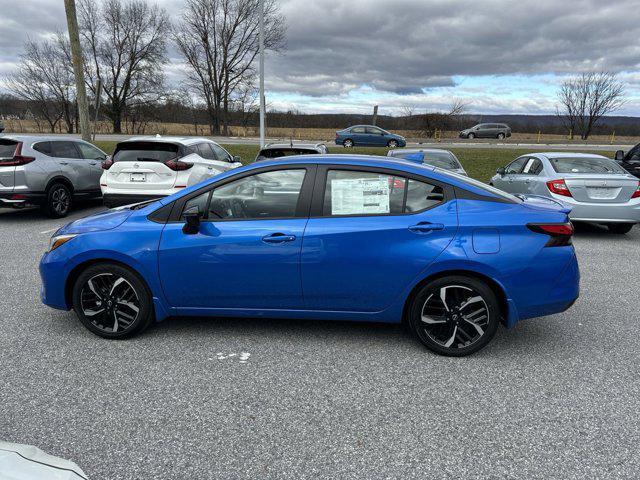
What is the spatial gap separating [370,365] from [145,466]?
1618 millimetres

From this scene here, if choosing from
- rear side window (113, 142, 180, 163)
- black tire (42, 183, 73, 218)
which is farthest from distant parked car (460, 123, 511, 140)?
black tire (42, 183, 73, 218)

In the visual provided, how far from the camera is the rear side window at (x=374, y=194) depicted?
133 inches

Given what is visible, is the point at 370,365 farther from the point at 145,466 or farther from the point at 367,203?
the point at 145,466

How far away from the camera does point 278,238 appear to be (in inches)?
131

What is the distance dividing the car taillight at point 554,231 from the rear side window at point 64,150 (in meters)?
9.15

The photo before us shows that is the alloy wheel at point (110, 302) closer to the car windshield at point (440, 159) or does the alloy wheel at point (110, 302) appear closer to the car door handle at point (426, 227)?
the car door handle at point (426, 227)

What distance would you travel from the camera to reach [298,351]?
11.4 ft

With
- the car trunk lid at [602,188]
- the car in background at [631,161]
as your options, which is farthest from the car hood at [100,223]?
the car in background at [631,161]

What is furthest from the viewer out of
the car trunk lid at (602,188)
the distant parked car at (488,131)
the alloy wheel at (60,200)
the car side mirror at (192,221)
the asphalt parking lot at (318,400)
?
the distant parked car at (488,131)

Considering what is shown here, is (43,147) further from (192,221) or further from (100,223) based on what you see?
(192,221)

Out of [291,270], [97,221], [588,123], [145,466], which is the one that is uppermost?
[588,123]

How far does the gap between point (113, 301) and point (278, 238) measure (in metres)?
1.45

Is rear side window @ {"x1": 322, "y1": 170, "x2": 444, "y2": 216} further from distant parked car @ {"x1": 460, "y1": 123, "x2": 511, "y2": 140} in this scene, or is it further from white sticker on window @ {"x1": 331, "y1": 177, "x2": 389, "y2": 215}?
distant parked car @ {"x1": 460, "y1": 123, "x2": 511, "y2": 140}

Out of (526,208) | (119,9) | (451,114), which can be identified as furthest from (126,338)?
(119,9)
